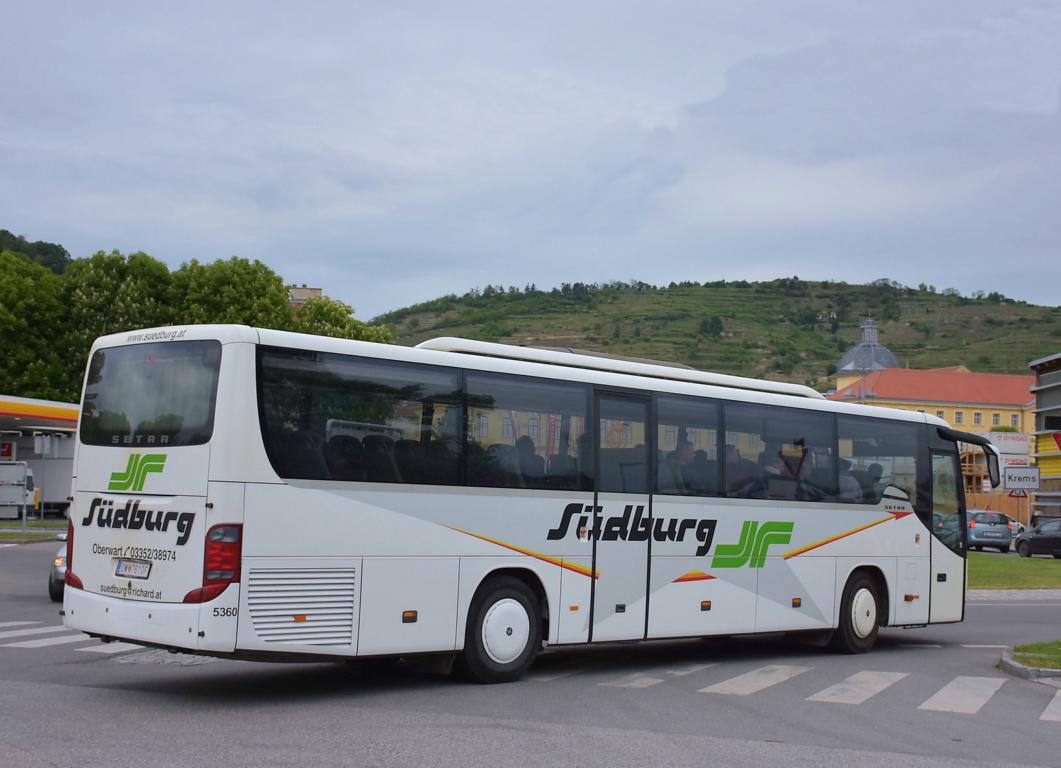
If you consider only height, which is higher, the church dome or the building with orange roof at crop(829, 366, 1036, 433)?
the church dome

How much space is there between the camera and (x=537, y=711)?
10320 mm

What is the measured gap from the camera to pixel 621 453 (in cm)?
1341

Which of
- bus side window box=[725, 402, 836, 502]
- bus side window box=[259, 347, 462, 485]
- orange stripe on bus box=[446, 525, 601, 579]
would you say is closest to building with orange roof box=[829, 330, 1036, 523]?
bus side window box=[725, 402, 836, 502]

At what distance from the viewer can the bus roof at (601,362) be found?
1239cm

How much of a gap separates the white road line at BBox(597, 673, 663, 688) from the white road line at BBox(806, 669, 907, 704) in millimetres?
1623

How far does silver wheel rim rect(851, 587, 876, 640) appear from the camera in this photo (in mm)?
16172

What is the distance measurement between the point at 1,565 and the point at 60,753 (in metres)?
22.9

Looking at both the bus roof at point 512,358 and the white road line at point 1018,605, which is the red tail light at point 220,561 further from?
the white road line at point 1018,605

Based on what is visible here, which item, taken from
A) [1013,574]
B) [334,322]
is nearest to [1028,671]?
[1013,574]

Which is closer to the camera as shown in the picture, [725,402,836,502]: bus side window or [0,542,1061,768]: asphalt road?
[0,542,1061,768]: asphalt road

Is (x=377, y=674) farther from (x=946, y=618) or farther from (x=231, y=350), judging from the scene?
(x=946, y=618)

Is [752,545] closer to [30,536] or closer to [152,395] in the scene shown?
[152,395]

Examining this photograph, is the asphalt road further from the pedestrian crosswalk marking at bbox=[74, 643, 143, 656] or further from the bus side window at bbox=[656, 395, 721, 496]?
the bus side window at bbox=[656, 395, 721, 496]

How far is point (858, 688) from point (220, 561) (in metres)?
6.55
